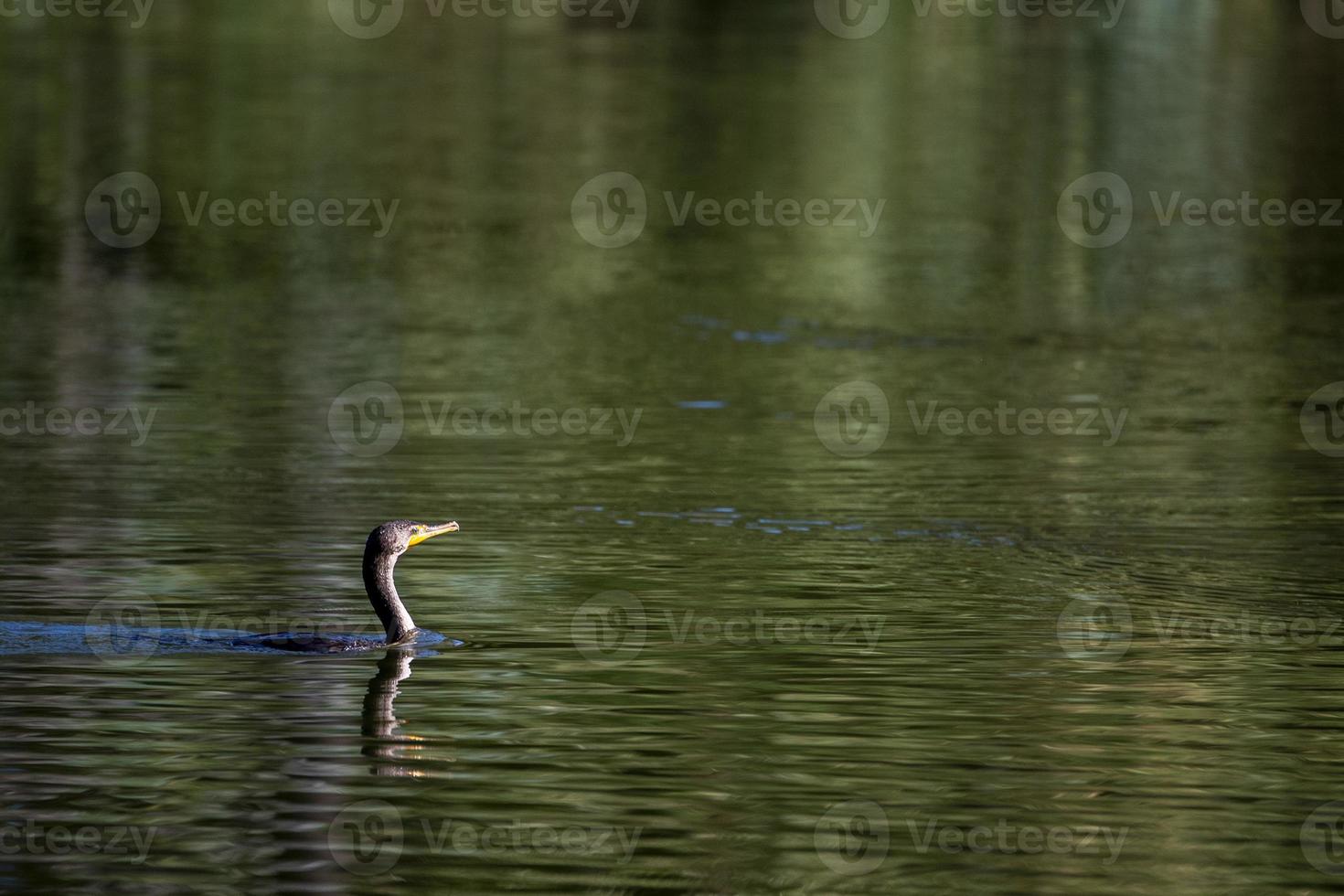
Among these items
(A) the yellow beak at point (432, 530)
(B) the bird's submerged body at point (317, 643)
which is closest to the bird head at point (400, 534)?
(A) the yellow beak at point (432, 530)

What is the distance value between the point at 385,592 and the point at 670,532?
4.46 metres

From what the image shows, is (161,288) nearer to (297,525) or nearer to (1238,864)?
(297,525)

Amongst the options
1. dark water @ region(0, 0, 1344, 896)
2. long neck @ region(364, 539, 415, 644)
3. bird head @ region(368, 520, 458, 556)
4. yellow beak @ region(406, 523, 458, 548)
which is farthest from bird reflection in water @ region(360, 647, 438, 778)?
yellow beak @ region(406, 523, 458, 548)

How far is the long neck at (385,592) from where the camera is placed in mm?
16094

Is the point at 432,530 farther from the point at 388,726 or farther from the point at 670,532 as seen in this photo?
the point at 670,532

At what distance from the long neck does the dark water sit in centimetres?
34

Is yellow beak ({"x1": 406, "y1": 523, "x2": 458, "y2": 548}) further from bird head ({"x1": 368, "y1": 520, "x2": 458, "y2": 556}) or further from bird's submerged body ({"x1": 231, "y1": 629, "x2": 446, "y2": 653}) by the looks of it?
bird's submerged body ({"x1": 231, "y1": 629, "x2": 446, "y2": 653})

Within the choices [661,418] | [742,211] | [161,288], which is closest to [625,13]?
[742,211]

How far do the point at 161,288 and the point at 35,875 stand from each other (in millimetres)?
24743

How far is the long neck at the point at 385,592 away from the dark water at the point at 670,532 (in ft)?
1.10

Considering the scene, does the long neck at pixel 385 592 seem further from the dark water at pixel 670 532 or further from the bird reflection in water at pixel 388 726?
the dark water at pixel 670 532

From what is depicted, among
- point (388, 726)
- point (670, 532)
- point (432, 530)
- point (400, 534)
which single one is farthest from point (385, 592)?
point (670, 532)

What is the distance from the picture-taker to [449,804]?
496 inches

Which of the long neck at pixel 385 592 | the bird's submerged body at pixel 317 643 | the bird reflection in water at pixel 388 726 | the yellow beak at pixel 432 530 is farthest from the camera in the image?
the yellow beak at pixel 432 530
